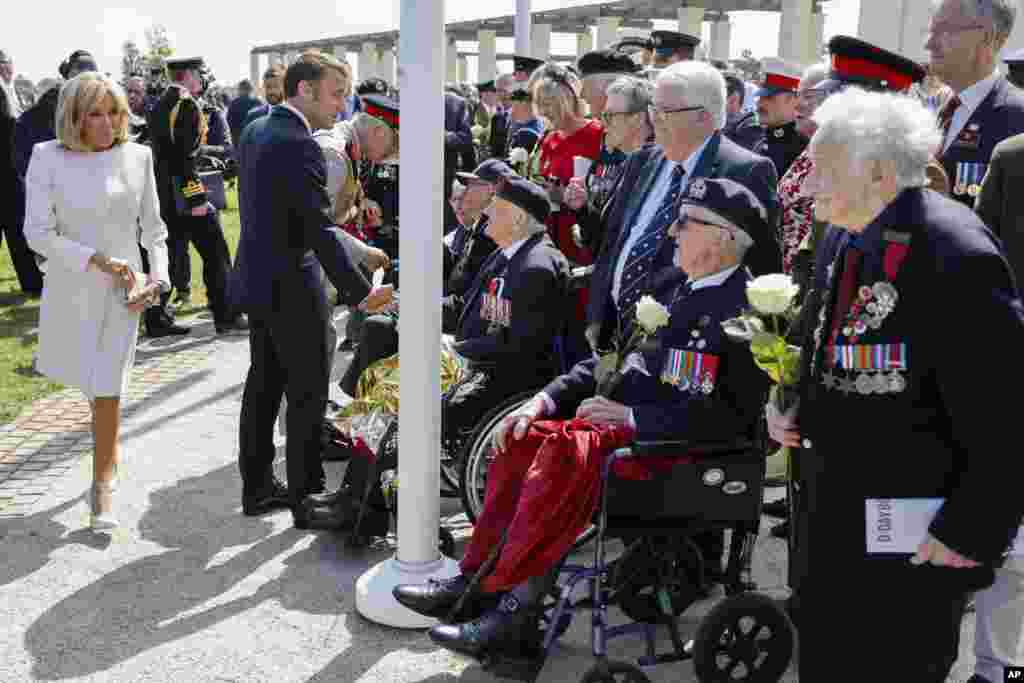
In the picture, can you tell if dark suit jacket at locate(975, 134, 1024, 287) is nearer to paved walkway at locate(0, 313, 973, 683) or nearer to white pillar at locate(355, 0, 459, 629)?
paved walkway at locate(0, 313, 973, 683)

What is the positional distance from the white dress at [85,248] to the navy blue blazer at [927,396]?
3429 mm

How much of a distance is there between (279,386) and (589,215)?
78.8 inches

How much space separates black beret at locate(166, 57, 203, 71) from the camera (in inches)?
367

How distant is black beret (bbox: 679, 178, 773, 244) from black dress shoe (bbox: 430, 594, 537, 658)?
1433mm

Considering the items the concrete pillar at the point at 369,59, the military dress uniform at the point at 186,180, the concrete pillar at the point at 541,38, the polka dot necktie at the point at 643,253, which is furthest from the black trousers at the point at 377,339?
the concrete pillar at the point at 369,59

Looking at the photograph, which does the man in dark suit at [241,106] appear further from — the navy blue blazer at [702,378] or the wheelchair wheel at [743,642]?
the wheelchair wheel at [743,642]

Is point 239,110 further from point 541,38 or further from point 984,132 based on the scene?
point 984,132

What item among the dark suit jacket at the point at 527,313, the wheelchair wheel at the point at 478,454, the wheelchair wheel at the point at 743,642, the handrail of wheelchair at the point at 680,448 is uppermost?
the dark suit jacket at the point at 527,313

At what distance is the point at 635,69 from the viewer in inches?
273

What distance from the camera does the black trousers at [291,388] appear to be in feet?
15.7

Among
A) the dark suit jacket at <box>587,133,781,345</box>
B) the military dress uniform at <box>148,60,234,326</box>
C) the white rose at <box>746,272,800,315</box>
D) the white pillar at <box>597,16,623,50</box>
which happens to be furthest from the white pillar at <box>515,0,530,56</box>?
the white pillar at <box>597,16,623,50</box>

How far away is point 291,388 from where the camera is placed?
16.0 ft

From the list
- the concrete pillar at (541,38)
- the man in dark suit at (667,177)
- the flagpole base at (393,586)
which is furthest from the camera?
the concrete pillar at (541,38)

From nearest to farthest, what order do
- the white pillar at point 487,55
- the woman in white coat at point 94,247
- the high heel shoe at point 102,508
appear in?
the woman in white coat at point 94,247
the high heel shoe at point 102,508
the white pillar at point 487,55
